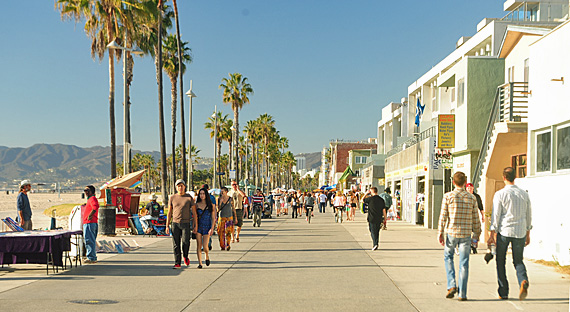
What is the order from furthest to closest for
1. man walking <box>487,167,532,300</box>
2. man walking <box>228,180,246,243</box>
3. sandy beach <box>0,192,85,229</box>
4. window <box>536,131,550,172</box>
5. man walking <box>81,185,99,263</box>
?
sandy beach <box>0,192,85,229</box> < man walking <box>228,180,246,243</box> < window <box>536,131,550,172</box> < man walking <box>81,185,99,263</box> < man walking <box>487,167,532,300</box>

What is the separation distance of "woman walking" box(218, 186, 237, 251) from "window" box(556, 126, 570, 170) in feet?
26.2

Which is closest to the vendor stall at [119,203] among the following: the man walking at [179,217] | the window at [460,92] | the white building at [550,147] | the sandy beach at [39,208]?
the sandy beach at [39,208]

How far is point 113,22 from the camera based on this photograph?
3384cm

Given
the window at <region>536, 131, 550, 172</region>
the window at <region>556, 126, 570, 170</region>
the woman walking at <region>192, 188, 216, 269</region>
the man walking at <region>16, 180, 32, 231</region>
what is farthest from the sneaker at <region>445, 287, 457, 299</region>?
the man walking at <region>16, 180, 32, 231</region>

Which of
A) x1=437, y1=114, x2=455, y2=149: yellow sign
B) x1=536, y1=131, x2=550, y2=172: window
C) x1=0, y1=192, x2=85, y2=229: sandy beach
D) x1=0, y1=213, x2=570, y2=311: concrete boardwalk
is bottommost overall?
x1=0, y1=192, x2=85, y2=229: sandy beach

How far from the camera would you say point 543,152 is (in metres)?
15.3

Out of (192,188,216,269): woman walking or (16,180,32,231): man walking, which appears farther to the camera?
(16,180,32,231): man walking

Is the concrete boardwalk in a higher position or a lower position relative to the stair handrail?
lower

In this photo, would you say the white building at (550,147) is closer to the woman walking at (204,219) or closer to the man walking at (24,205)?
the woman walking at (204,219)

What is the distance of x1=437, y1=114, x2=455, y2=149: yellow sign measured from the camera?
25.5 meters

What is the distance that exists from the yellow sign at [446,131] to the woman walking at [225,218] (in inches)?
444

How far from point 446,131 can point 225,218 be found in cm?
1202

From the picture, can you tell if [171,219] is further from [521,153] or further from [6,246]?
[521,153]

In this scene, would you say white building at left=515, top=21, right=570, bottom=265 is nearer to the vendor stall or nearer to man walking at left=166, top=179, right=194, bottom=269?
man walking at left=166, top=179, right=194, bottom=269
